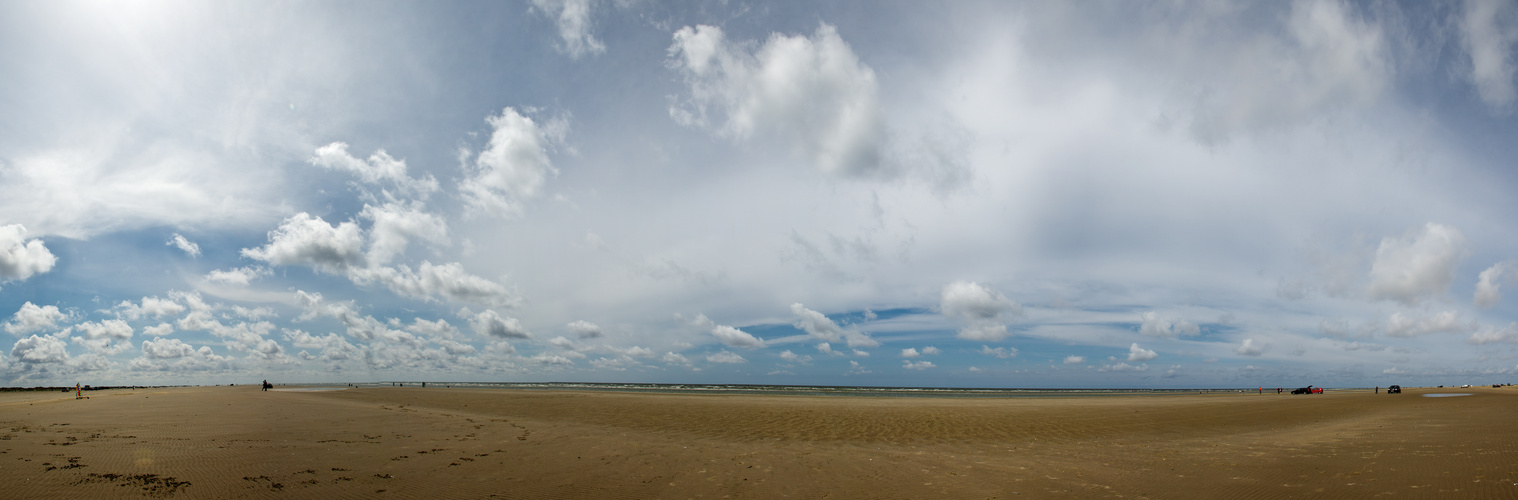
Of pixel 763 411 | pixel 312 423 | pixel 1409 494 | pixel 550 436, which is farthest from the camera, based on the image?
pixel 763 411

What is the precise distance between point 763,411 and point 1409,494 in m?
27.1

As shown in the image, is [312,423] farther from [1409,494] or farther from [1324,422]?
[1324,422]

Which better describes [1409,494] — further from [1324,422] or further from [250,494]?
[1324,422]

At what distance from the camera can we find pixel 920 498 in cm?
1127

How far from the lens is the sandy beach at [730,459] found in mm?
11344

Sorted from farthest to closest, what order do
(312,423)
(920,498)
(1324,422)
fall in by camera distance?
(1324,422)
(312,423)
(920,498)

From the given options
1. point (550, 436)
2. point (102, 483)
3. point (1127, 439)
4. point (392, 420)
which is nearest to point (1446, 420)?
point (1127, 439)

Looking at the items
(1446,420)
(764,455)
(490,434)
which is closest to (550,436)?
(490,434)

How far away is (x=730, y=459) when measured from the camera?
15.8m

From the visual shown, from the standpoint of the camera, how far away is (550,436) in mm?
20594

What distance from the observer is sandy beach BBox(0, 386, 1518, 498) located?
11.3 meters

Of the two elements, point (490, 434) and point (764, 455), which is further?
point (490, 434)

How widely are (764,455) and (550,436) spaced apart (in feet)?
28.7

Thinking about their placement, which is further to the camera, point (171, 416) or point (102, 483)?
point (171, 416)
